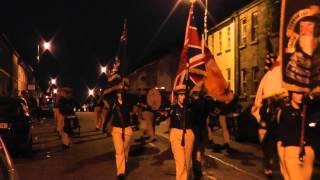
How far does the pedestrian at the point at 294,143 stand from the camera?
7.56 meters

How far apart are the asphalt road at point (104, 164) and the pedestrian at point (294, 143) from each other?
14.8 ft

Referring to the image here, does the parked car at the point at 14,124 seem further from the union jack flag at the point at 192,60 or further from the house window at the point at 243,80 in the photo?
the house window at the point at 243,80

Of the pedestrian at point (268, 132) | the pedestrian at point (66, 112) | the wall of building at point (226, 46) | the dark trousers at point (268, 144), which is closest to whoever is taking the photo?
the pedestrian at point (268, 132)

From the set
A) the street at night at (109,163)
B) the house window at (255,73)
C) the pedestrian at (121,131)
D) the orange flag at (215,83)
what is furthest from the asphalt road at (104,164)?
the house window at (255,73)

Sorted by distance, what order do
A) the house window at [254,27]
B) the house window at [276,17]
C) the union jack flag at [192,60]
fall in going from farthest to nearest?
the house window at [254,27], the house window at [276,17], the union jack flag at [192,60]

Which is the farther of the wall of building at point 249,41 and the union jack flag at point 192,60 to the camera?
the wall of building at point 249,41

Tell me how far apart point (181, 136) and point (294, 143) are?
2.74 metres

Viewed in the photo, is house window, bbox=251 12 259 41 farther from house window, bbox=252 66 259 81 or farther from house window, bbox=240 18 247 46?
house window, bbox=252 66 259 81

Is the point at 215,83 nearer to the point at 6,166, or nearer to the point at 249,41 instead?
the point at 6,166

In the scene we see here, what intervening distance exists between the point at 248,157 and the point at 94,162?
417 cm

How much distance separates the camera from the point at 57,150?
18484mm

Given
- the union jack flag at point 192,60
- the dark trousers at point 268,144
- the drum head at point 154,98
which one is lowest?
the dark trousers at point 268,144

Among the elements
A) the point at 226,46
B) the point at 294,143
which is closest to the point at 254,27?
the point at 226,46

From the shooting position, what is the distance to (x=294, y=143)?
759 centimetres
